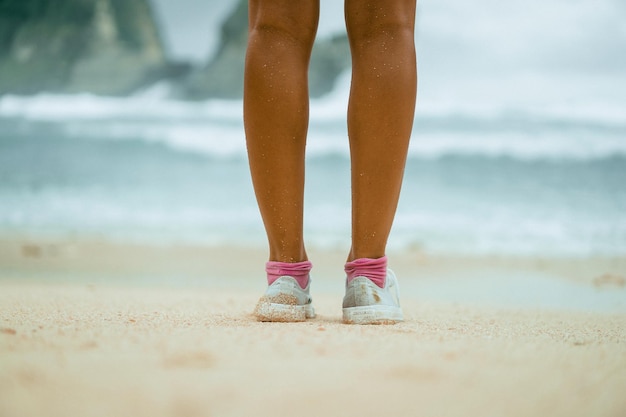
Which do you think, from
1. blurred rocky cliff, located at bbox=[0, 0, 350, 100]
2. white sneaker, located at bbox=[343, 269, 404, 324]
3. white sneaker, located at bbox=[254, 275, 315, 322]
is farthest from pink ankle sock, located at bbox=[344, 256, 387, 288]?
blurred rocky cliff, located at bbox=[0, 0, 350, 100]

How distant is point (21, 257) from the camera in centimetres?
313

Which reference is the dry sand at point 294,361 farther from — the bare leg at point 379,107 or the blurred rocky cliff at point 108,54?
the blurred rocky cliff at point 108,54

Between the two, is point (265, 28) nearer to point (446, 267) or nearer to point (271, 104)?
point (271, 104)

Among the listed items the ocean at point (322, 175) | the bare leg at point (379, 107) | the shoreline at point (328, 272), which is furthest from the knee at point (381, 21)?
the ocean at point (322, 175)

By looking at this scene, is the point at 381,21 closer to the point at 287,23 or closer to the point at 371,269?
the point at 287,23

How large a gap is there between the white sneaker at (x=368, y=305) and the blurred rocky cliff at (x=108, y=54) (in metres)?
8.39

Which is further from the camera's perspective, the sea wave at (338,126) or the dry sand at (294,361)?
the sea wave at (338,126)

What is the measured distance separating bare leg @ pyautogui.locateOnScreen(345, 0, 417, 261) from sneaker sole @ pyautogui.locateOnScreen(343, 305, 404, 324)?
139 mm

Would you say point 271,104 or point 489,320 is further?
point 489,320

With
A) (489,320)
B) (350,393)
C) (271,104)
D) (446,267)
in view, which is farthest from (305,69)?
(446,267)

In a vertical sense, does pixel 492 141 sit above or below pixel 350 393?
above

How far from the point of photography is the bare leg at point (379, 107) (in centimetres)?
133

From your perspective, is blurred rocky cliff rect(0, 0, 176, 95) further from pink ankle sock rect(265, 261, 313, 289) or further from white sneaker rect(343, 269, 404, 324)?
white sneaker rect(343, 269, 404, 324)

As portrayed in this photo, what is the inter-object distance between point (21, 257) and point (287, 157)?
2.22m
